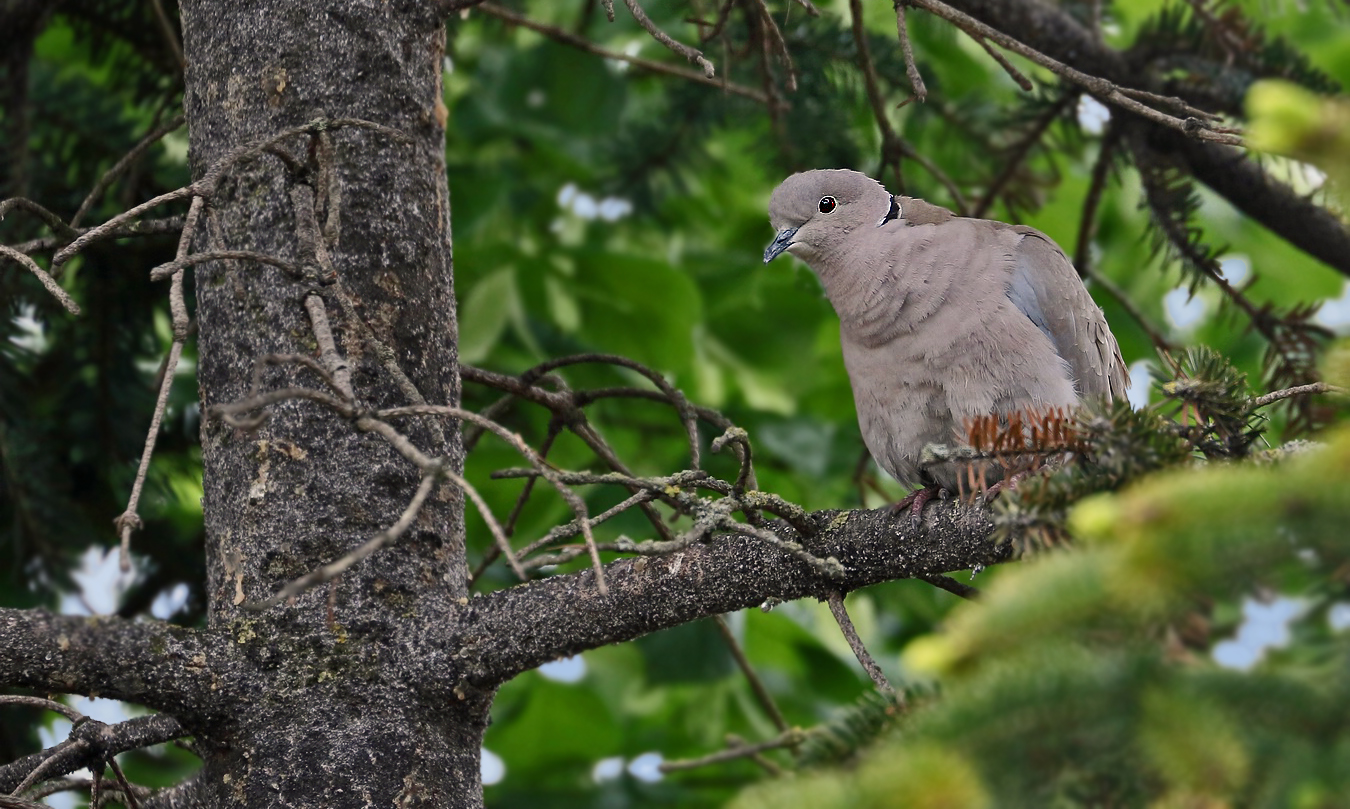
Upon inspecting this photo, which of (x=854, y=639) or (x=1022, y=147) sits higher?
(x=1022, y=147)

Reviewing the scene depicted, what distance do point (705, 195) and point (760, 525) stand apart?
12.8 ft

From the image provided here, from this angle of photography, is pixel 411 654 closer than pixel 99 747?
No

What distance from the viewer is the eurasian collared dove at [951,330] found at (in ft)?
9.30

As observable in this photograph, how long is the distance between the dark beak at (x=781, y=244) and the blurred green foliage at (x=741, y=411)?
0.33 m

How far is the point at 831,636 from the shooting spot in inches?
176

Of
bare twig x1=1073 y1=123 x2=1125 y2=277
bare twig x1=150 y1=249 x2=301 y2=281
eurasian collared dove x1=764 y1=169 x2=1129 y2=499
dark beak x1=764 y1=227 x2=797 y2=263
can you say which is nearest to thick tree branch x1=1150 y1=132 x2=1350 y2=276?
bare twig x1=1073 y1=123 x2=1125 y2=277

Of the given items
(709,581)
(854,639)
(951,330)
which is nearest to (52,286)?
(709,581)

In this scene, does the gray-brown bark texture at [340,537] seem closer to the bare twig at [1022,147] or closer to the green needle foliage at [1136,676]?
the green needle foliage at [1136,676]

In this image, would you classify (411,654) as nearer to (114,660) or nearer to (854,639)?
(114,660)

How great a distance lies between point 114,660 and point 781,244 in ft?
7.30

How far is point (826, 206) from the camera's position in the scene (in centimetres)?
347

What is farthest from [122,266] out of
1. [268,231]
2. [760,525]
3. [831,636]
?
[831,636]

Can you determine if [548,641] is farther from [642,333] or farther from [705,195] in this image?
[705,195]

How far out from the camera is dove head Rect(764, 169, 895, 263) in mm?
3398
